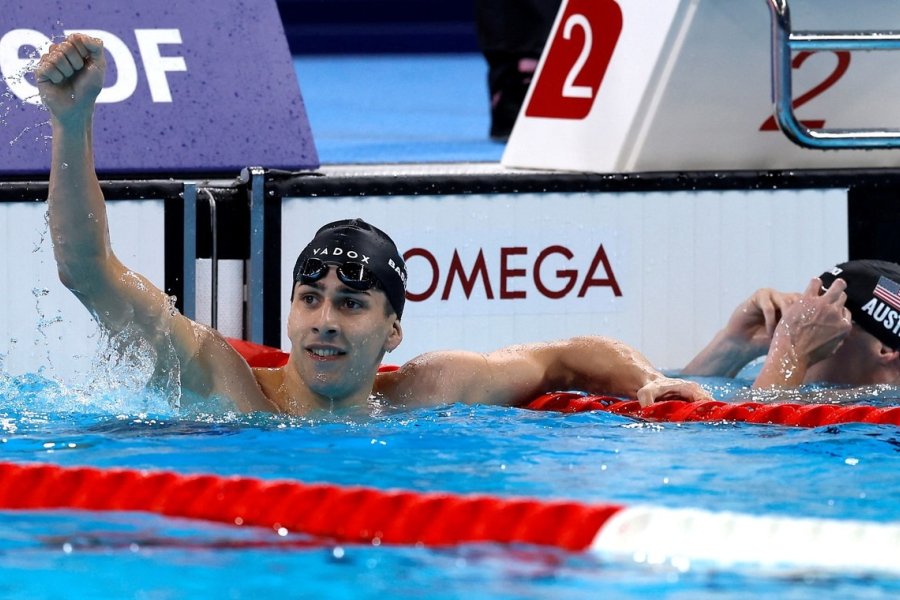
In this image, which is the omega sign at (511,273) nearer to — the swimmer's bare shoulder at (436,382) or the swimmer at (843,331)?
the swimmer at (843,331)

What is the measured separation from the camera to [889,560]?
7.44 feet

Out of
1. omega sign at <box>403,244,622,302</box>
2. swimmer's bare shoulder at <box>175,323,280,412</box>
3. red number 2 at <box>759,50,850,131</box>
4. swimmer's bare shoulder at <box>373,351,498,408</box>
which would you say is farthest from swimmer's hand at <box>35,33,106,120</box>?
red number 2 at <box>759,50,850,131</box>

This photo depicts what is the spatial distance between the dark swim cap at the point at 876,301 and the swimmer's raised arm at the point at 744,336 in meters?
0.24

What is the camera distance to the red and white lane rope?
7.59ft

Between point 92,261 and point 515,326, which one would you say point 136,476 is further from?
point 515,326

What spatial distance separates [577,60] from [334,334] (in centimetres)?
168

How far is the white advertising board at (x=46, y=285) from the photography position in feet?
13.3

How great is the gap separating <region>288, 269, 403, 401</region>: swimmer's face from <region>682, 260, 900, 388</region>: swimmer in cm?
106

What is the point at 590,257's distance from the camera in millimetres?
4379

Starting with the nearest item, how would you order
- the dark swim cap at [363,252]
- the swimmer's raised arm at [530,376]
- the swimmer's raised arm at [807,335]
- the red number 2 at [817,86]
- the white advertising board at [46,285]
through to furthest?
the dark swim cap at [363,252] → the swimmer's raised arm at [530,376] → the swimmer's raised arm at [807,335] → the white advertising board at [46,285] → the red number 2 at [817,86]

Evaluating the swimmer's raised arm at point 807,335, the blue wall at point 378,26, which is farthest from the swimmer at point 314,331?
the blue wall at point 378,26

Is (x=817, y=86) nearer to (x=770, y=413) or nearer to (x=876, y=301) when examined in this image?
(x=876, y=301)

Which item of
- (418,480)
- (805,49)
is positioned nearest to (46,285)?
(418,480)

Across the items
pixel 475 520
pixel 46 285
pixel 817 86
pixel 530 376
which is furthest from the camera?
pixel 817 86
